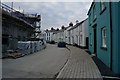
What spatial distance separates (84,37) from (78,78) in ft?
64.7

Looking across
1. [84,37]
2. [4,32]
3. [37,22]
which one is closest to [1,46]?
[4,32]

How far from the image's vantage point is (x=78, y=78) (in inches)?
267

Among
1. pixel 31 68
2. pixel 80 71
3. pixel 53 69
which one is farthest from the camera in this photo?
pixel 31 68

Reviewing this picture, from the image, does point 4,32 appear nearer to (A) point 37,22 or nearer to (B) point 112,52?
(B) point 112,52

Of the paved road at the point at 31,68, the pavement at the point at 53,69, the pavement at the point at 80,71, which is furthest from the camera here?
the paved road at the point at 31,68

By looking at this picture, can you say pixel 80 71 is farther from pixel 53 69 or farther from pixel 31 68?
pixel 31 68

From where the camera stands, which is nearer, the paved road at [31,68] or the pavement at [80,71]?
the pavement at [80,71]

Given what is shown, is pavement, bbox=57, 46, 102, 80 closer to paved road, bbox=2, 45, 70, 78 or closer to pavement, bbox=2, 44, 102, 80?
pavement, bbox=2, 44, 102, 80

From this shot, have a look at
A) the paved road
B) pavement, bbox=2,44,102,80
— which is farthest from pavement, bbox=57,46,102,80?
the paved road

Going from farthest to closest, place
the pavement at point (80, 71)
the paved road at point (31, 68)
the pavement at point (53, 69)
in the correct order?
the paved road at point (31, 68)
the pavement at point (53, 69)
the pavement at point (80, 71)

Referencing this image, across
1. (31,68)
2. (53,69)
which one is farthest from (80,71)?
(31,68)

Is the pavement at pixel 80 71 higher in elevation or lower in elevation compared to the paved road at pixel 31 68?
higher

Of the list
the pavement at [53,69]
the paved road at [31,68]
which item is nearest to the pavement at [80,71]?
the pavement at [53,69]

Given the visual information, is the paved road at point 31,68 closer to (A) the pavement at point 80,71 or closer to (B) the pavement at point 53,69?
(B) the pavement at point 53,69
